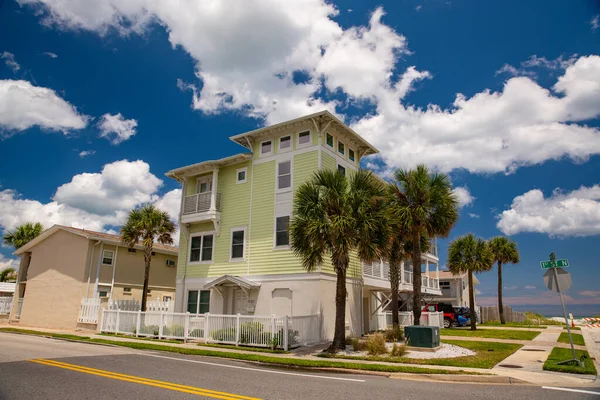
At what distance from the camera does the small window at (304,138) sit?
22.4 meters

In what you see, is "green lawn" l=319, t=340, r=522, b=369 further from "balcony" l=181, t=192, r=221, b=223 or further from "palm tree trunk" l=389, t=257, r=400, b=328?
"balcony" l=181, t=192, r=221, b=223

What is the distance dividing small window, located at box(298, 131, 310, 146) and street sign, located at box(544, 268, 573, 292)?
1296 cm

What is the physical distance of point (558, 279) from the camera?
12.8m

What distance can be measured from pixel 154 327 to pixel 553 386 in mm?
18090

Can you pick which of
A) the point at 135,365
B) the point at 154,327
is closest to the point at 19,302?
the point at 154,327

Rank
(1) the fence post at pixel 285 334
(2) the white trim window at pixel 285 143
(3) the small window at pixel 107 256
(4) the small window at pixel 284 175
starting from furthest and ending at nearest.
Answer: (3) the small window at pixel 107 256 → (2) the white trim window at pixel 285 143 → (4) the small window at pixel 284 175 → (1) the fence post at pixel 285 334

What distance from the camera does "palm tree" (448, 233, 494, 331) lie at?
3269 centimetres

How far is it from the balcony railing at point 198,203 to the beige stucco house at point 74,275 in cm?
763

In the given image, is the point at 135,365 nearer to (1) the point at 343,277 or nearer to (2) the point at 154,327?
(1) the point at 343,277

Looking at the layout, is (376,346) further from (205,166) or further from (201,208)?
(205,166)

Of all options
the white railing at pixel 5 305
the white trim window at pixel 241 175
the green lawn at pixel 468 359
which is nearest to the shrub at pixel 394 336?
the green lawn at pixel 468 359

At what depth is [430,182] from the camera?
835 inches

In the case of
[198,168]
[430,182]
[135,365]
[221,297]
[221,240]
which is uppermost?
[198,168]

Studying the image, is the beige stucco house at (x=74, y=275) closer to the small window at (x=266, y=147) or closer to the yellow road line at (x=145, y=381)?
the small window at (x=266, y=147)
